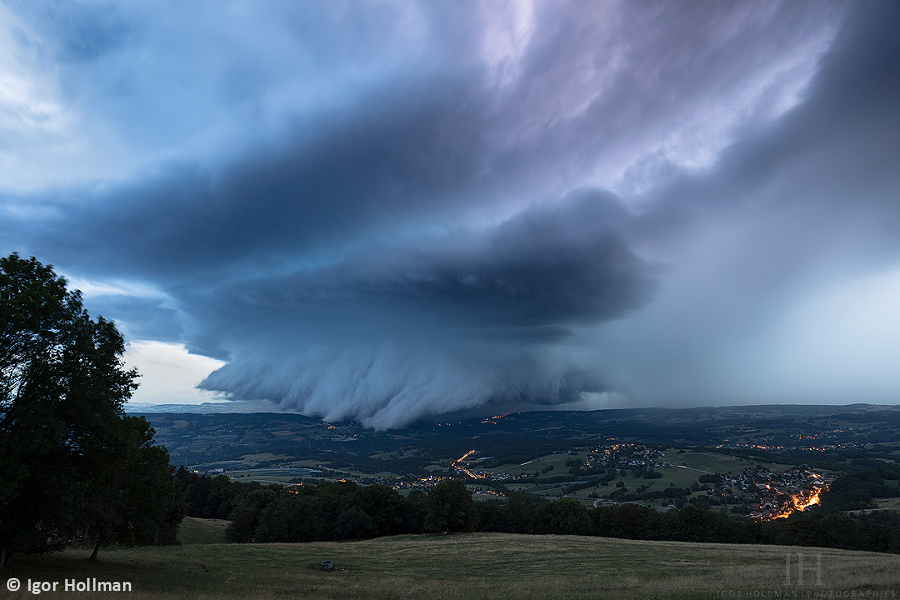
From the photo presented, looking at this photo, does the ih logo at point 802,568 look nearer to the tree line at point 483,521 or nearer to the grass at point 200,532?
the tree line at point 483,521

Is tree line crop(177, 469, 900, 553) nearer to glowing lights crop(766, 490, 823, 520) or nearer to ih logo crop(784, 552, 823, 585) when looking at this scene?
ih logo crop(784, 552, 823, 585)

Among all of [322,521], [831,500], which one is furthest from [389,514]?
[831,500]

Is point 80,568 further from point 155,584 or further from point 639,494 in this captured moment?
point 639,494

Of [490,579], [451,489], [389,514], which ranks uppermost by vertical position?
[490,579]

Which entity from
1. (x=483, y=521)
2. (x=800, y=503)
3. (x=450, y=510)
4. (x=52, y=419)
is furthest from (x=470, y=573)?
(x=800, y=503)

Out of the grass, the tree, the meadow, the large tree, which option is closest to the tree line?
the tree

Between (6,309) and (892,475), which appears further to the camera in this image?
(892,475)
